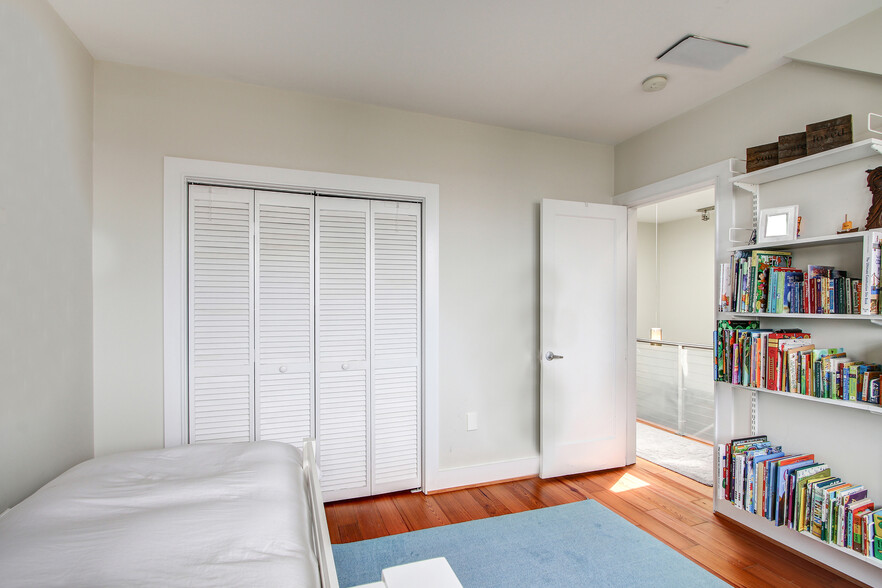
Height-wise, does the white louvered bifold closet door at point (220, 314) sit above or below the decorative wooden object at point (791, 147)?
below

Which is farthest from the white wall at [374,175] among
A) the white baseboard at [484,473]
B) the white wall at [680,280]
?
the white wall at [680,280]

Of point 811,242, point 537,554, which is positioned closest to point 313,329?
point 537,554

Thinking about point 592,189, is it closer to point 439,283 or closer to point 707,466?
point 439,283

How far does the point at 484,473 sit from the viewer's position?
3051 mm

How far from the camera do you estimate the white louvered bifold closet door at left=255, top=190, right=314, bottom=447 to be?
2.57 meters

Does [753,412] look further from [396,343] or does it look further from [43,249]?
[43,249]

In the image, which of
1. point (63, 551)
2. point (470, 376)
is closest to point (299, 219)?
point (470, 376)

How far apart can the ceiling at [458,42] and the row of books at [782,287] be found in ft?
3.54

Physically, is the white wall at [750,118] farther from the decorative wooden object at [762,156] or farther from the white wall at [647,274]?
the white wall at [647,274]

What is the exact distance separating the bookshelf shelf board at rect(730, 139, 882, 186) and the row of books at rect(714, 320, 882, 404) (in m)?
0.81

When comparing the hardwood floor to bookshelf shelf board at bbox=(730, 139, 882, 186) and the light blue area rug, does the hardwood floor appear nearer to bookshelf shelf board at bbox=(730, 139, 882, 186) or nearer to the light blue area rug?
the light blue area rug

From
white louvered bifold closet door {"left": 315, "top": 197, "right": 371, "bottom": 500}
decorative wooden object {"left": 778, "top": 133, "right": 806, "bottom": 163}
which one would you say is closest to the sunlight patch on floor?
white louvered bifold closet door {"left": 315, "top": 197, "right": 371, "bottom": 500}

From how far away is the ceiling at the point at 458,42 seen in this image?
1.85 meters

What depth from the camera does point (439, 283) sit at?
9.64ft
